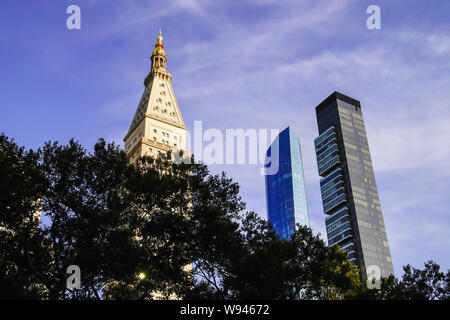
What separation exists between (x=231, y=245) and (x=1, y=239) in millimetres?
14080

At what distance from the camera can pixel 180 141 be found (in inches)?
3770

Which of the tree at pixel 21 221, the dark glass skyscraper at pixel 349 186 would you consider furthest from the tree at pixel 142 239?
the dark glass skyscraper at pixel 349 186

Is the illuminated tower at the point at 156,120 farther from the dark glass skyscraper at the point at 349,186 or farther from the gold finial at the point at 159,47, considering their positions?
the dark glass skyscraper at the point at 349,186

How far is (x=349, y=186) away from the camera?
14600cm

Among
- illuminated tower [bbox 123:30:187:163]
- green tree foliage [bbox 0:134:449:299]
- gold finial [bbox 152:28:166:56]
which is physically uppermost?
gold finial [bbox 152:28:166:56]

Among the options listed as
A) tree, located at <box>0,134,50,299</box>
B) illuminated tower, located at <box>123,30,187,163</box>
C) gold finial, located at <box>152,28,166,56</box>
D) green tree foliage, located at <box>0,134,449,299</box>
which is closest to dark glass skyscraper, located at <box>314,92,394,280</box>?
illuminated tower, located at <box>123,30,187,163</box>

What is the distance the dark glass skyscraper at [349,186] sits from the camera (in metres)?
136

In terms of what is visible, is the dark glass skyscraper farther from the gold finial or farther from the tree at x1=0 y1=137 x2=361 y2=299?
the tree at x1=0 y1=137 x2=361 y2=299

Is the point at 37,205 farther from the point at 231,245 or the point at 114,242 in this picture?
the point at 231,245

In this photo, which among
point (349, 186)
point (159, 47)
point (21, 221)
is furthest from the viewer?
point (349, 186)

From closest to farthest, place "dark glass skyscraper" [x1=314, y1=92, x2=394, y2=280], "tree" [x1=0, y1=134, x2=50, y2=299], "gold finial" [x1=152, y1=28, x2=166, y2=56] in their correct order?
"tree" [x1=0, y1=134, x2=50, y2=299]
"gold finial" [x1=152, y1=28, x2=166, y2=56]
"dark glass skyscraper" [x1=314, y1=92, x2=394, y2=280]

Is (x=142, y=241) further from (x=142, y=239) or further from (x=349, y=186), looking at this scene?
(x=349, y=186)

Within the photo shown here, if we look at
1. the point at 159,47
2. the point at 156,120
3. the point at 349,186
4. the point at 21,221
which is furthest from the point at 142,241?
the point at 349,186

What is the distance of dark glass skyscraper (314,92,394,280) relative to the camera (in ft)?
446
